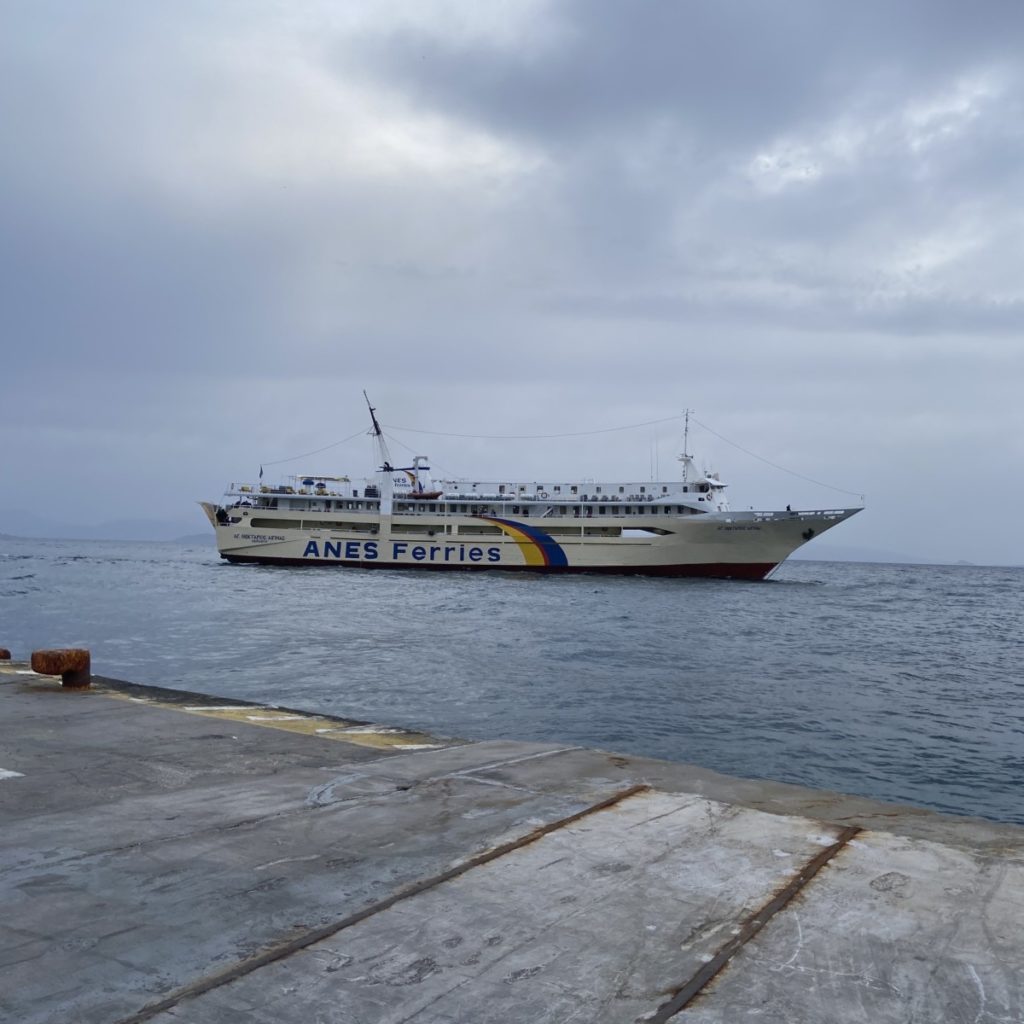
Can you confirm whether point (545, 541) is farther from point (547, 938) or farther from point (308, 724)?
point (547, 938)

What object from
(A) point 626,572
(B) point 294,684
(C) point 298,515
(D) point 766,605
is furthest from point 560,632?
(C) point 298,515

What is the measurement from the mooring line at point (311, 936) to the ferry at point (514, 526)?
50.5 meters

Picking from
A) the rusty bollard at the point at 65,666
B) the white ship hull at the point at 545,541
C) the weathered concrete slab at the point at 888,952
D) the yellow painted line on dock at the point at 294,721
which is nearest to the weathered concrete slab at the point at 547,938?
the weathered concrete slab at the point at 888,952

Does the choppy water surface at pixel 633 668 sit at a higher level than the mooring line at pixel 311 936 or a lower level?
lower

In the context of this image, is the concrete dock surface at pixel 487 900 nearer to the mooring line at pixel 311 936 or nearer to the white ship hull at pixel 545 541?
the mooring line at pixel 311 936

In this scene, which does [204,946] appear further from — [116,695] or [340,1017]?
[116,695]

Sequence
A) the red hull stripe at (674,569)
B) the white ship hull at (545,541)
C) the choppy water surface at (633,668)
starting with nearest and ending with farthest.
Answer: the choppy water surface at (633,668) < the white ship hull at (545,541) < the red hull stripe at (674,569)

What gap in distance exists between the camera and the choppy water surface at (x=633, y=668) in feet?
40.5

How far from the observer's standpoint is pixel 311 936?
3.23 metres

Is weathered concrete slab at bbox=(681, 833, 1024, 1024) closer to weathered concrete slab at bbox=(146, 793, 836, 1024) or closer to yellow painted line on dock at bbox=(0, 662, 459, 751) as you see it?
weathered concrete slab at bbox=(146, 793, 836, 1024)

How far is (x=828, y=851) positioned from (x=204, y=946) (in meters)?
2.94

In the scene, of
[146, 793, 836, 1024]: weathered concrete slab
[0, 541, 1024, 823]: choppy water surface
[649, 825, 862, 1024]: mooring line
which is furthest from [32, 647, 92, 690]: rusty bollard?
[649, 825, 862, 1024]: mooring line

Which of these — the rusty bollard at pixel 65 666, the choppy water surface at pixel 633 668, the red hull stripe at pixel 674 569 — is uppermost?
the rusty bollard at pixel 65 666

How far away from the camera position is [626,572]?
182 ft
